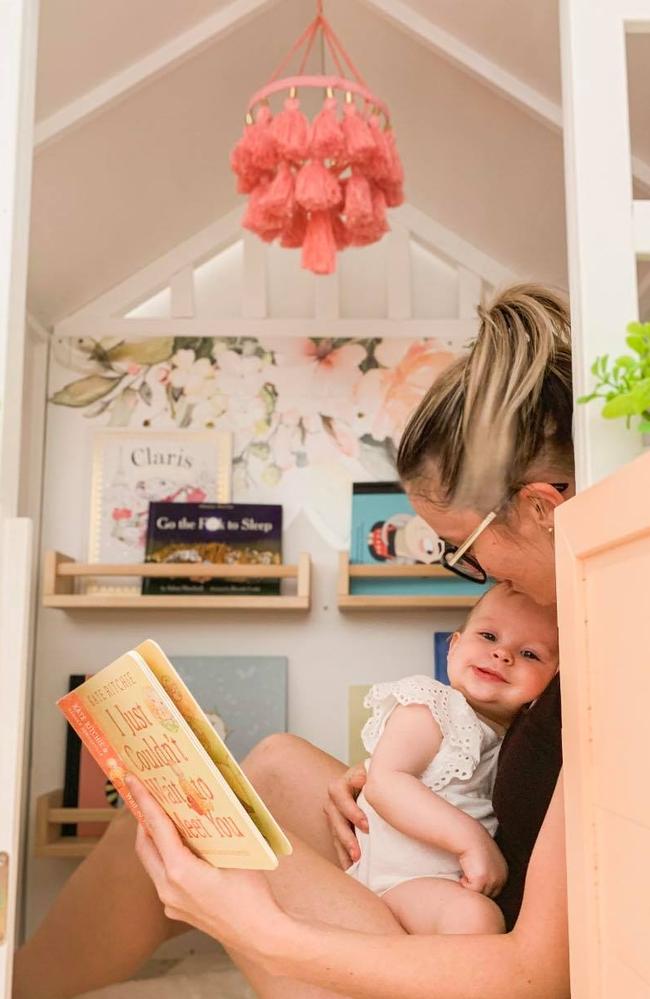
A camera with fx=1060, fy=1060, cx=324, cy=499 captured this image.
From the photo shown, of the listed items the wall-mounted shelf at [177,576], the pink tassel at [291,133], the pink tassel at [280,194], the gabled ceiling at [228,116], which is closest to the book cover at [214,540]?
the wall-mounted shelf at [177,576]

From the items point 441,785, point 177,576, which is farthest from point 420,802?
point 177,576

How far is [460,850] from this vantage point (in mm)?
1278

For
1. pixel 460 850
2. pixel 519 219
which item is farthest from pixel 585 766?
pixel 519 219

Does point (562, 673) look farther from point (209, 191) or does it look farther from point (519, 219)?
point (209, 191)

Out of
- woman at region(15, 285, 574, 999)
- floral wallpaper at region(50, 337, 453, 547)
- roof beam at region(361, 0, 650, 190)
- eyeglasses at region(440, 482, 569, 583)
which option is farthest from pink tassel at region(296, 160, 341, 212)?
floral wallpaper at region(50, 337, 453, 547)

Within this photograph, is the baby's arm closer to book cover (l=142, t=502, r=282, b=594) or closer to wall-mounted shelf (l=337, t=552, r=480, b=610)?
wall-mounted shelf (l=337, t=552, r=480, b=610)

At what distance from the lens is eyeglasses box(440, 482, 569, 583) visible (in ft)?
4.18

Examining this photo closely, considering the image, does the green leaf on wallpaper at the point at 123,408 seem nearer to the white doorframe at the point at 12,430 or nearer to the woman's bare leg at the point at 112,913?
the woman's bare leg at the point at 112,913

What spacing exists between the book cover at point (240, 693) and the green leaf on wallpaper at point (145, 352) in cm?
73

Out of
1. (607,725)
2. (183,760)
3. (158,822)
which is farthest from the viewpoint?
(158,822)

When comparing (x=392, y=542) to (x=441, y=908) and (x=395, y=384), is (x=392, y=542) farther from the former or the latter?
(x=441, y=908)

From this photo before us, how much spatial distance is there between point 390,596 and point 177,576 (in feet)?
1.59

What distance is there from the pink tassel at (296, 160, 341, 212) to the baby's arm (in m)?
0.88

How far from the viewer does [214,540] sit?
2463 millimetres
